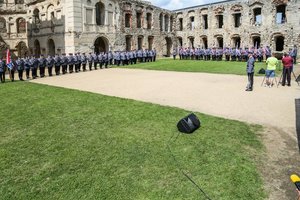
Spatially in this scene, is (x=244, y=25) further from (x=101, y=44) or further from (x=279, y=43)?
(x=101, y=44)

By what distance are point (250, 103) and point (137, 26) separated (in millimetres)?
26092

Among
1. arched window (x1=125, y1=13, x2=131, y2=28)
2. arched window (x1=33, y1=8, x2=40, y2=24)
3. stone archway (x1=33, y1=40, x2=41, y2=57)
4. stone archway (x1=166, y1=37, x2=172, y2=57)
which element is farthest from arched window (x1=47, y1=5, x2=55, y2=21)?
stone archway (x1=166, y1=37, x2=172, y2=57)

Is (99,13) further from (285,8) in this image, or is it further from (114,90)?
(285,8)

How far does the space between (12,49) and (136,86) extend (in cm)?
2724

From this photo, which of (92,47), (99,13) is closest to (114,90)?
(92,47)

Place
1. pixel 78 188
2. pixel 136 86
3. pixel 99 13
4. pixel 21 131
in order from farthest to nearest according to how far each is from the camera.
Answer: pixel 99 13 → pixel 136 86 → pixel 21 131 → pixel 78 188

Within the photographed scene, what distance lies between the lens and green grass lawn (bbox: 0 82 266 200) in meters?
4.37

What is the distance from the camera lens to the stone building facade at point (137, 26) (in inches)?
1022

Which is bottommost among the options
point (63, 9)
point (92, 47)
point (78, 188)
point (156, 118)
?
point (78, 188)

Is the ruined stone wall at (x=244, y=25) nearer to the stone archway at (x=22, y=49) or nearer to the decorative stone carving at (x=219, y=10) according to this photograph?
the decorative stone carving at (x=219, y=10)

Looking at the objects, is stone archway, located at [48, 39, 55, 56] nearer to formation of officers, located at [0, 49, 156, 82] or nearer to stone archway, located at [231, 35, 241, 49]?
formation of officers, located at [0, 49, 156, 82]

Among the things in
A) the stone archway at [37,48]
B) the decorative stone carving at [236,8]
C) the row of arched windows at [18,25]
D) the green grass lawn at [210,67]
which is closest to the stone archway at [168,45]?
the decorative stone carving at [236,8]

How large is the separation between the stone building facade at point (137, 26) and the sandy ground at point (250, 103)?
12.8 m

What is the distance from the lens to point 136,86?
1370cm
